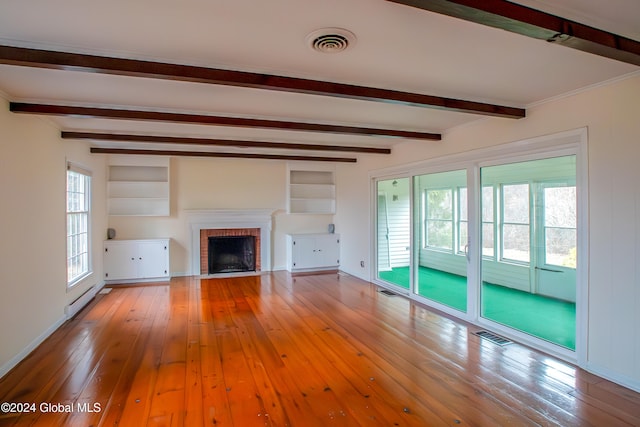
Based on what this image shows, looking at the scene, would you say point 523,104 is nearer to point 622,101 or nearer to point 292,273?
point 622,101

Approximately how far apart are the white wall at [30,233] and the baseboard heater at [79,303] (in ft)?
0.31

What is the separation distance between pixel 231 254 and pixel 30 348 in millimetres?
4261

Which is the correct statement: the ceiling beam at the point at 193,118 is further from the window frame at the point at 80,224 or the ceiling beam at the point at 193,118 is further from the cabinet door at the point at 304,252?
the cabinet door at the point at 304,252

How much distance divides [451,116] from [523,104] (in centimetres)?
72

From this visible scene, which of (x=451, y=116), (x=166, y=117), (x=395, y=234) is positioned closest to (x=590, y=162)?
(x=451, y=116)

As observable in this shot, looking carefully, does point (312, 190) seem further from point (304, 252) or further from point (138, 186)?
point (138, 186)

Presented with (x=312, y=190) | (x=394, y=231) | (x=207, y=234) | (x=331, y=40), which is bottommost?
(x=207, y=234)

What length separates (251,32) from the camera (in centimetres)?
196

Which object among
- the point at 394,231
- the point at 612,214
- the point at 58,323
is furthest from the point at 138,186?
the point at 612,214

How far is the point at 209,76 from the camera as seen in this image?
2.43m

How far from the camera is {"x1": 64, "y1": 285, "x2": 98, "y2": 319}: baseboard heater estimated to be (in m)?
4.50

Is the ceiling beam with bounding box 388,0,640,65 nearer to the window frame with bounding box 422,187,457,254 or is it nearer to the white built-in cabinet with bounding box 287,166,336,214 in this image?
the window frame with bounding box 422,187,457,254

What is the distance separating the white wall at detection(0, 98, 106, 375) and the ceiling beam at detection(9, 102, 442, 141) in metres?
0.29

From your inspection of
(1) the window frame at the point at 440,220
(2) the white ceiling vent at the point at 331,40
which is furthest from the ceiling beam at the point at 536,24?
(1) the window frame at the point at 440,220
